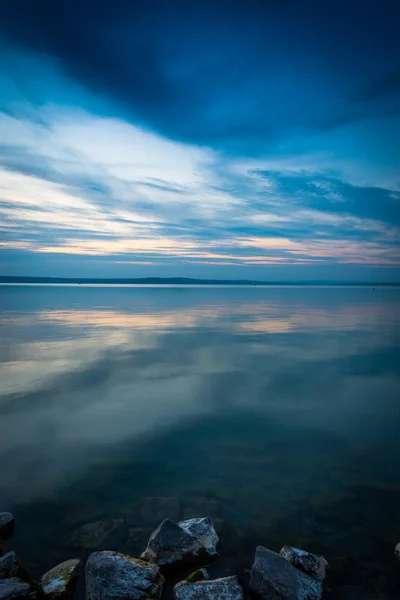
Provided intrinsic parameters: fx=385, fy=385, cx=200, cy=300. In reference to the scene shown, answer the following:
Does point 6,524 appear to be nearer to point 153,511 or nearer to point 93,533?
point 93,533

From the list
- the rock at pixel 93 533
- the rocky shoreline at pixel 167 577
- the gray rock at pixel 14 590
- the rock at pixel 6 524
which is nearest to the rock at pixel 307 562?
the rocky shoreline at pixel 167 577

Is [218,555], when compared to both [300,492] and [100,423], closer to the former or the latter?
[300,492]

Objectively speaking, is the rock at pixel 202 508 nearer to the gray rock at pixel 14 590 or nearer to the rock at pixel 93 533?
the rock at pixel 93 533

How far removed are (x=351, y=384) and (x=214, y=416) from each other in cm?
553

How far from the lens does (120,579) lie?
4340 millimetres

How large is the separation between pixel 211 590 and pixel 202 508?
182cm

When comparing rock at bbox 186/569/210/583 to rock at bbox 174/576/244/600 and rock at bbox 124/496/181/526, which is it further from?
rock at bbox 124/496/181/526

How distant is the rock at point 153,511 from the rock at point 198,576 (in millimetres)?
1198

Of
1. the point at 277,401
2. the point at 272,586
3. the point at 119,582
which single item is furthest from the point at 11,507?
the point at 277,401

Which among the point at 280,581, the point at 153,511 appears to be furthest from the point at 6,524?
the point at 280,581

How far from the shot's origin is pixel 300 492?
652 centimetres

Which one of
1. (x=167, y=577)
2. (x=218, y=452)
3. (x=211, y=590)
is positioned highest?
(x=211, y=590)

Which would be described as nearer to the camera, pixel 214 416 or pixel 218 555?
pixel 218 555

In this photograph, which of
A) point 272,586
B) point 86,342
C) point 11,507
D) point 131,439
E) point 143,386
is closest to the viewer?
point 272,586
